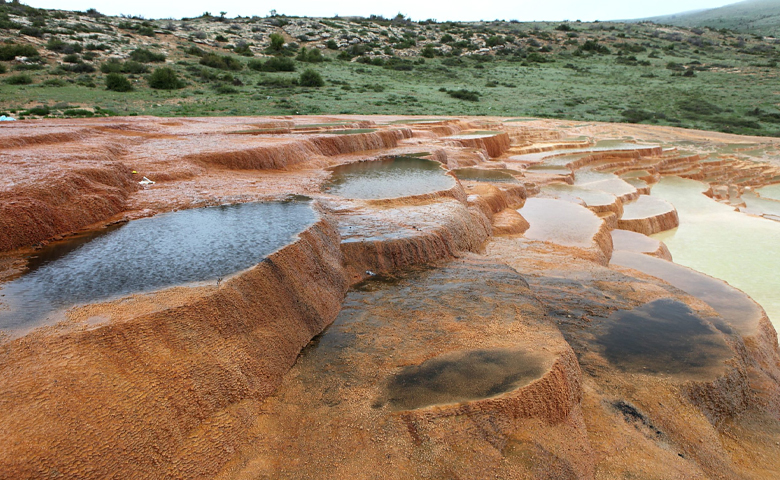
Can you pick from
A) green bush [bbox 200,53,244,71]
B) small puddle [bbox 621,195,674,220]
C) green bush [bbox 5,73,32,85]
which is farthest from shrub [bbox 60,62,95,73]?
small puddle [bbox 621,195,674,220]

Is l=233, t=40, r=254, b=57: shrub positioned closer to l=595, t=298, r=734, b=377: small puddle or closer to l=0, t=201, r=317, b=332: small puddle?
l=0, t=201, r=317, b=332: small puddle

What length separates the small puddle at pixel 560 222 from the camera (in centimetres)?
789

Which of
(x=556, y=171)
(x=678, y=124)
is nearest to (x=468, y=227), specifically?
(x=556, y=171)

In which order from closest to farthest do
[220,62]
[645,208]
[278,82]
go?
[645,208] → [278,82] → [220,62]

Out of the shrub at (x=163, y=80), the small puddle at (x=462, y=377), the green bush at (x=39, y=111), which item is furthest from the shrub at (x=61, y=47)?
the small puddle at (x=462, y=377)

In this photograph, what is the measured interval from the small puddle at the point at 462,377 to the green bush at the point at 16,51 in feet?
92.4

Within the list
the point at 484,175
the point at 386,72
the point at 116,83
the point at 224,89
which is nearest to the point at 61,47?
the point at 116,83

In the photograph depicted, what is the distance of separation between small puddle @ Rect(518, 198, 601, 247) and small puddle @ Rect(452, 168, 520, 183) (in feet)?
2.83

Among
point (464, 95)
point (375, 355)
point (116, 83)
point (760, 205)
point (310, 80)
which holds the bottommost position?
point (760, 205)

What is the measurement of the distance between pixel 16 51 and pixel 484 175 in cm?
2442

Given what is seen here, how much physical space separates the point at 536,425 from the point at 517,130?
669 inches

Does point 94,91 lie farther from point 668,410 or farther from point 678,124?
point 678,124

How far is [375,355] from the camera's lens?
4.00m

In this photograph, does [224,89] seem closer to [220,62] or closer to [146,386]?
[220,62]
